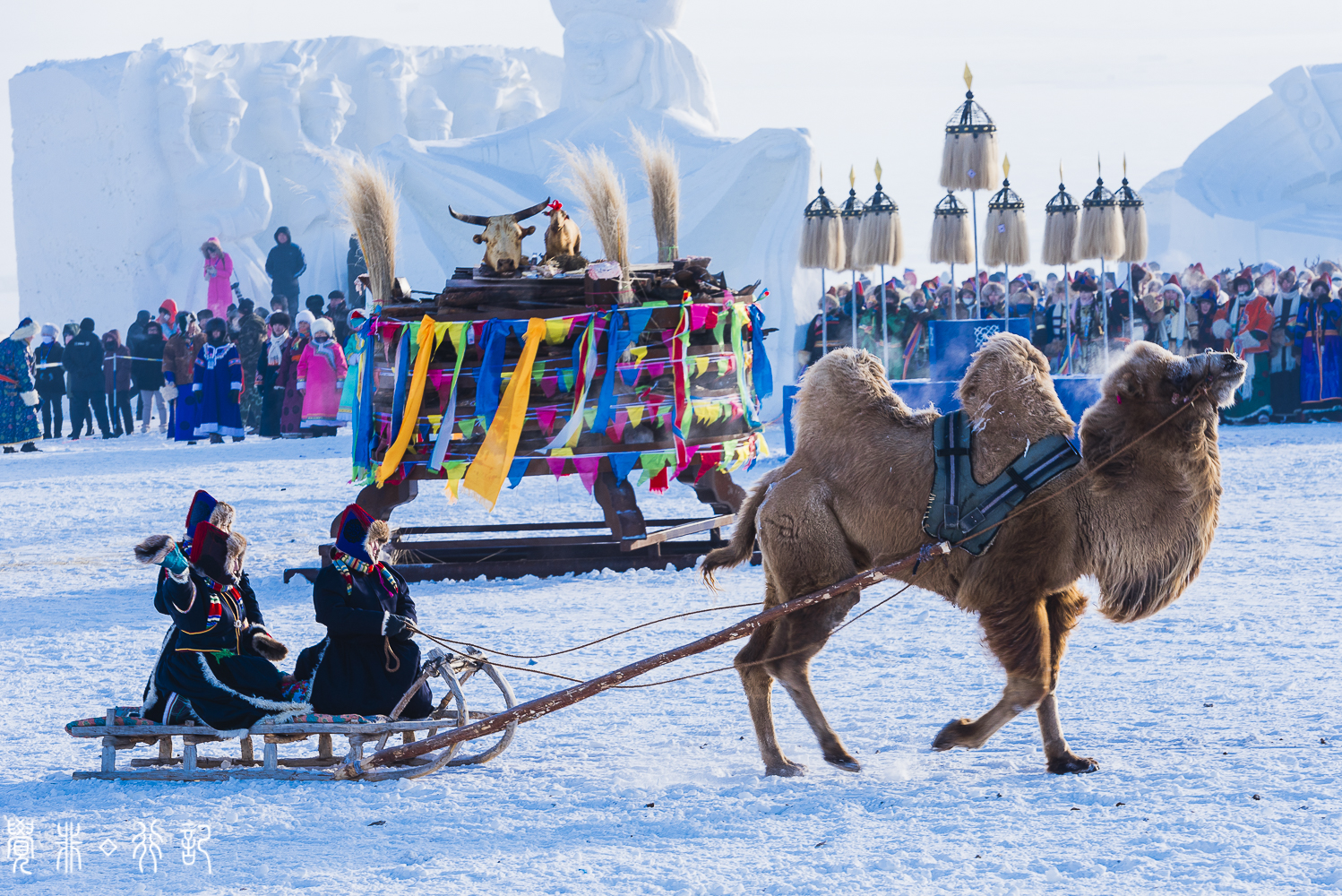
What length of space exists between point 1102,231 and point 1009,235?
3.41ft

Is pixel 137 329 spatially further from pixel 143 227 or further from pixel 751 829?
pixel 751 829

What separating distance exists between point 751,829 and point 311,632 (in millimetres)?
3284

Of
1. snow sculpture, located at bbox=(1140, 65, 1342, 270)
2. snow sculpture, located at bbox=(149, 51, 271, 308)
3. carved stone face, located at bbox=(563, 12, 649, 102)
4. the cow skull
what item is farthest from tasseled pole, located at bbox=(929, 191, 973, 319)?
snow sculpture, located at bbox=(1140, 65, 1342, 270)

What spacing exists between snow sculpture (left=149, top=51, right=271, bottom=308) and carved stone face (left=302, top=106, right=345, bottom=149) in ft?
5.39

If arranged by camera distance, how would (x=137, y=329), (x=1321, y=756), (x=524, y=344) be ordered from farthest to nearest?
(x=137, y=329) < (x=524, y=344) < (x=1321, y=756)

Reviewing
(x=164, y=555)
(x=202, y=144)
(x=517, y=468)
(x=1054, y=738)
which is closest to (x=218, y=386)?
(x=517, y=468)

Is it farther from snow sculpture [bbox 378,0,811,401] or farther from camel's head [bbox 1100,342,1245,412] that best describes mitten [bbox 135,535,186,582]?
snow sculpture [bbox 378,0,811,401]

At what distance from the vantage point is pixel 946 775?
4.21 metres

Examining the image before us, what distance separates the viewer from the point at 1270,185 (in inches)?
1193

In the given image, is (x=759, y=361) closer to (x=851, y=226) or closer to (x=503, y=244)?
(x=503, y=244)

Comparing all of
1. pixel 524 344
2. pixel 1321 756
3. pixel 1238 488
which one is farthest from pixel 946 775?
pixel 1238 488

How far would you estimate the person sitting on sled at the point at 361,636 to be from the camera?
445 cm

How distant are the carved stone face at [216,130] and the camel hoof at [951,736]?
87.3ft

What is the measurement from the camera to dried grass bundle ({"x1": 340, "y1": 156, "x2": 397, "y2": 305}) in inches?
310
